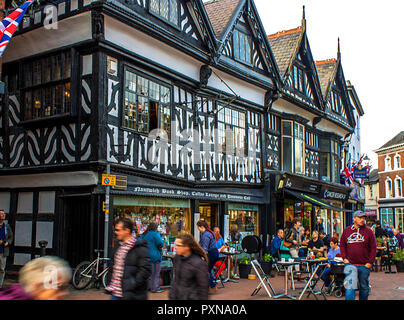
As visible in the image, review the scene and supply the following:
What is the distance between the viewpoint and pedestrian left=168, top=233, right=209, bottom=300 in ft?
17.8

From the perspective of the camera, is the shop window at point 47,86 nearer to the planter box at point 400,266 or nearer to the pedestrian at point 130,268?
the pedestrian at point 130,268

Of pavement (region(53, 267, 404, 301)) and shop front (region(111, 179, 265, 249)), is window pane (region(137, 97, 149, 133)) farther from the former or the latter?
pavement (region(53, 267, 404, 301))

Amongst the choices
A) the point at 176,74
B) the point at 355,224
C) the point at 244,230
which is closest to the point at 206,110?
the point at 176,74

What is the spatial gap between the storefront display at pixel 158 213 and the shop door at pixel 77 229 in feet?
2.42

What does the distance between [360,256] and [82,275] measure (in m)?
5.93

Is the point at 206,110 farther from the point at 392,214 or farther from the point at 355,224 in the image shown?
the point at 392,214

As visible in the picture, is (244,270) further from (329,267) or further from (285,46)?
(285,46)

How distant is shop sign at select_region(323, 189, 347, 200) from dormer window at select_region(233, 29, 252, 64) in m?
9.24

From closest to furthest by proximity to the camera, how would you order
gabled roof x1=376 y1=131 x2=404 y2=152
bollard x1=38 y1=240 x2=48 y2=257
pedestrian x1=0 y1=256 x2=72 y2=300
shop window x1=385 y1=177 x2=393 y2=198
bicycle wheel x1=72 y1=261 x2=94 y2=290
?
pedestrian x1=0 y1=256 x2=72 y2=300, bicycle wheel x1=72 y1=261 x2=94 y2=290, bollard x1=38 y1=240 x2=48 y2=257, gabled roof x1=376 y1=131 x2=404 y2=152, shop window x1=385 y1=177 x2=393 y2=198

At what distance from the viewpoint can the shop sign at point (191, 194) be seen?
12.7m

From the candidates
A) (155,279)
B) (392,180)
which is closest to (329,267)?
(155,279)

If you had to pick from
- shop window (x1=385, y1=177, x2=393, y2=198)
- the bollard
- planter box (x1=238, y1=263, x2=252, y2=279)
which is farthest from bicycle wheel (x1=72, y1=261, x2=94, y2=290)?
shop window (x1=385, y1=177, x2=393, y2=198)

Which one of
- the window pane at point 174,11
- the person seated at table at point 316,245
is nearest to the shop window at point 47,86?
the window pane at point 174,11
